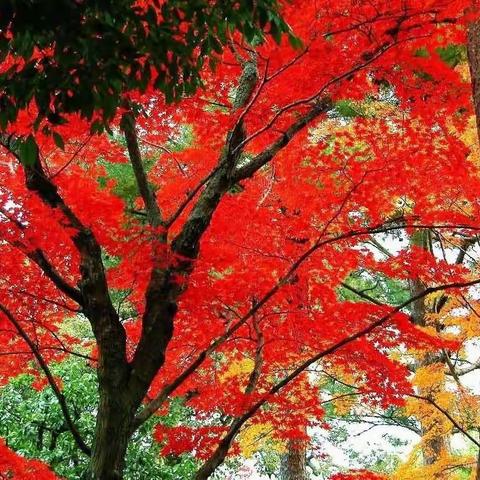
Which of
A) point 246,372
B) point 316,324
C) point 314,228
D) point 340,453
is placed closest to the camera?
point 316,324

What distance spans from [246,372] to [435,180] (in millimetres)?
3900

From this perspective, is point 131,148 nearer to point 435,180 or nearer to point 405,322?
point 405,322

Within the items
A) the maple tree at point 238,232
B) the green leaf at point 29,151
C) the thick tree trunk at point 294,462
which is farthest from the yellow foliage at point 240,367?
the green leaf at point 29,151

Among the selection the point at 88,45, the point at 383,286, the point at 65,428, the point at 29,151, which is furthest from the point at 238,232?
the point at 383,286

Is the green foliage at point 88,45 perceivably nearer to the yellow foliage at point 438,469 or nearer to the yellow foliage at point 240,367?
the yellow foliage at point 240,367

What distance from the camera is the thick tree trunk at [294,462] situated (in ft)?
31.1

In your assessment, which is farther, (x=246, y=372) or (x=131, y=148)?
(x=246, y=372)

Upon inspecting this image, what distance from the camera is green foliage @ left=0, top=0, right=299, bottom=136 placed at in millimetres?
2113

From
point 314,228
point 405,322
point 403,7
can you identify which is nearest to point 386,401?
point 405,322

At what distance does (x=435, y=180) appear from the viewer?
7.45 m

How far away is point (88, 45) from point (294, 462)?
8712 mm

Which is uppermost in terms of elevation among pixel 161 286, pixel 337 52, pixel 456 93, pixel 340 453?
pixel 340 453

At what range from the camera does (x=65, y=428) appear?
8.55m

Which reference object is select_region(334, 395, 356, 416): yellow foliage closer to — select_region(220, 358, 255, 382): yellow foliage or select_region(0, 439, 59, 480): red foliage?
select_region(220, 358, 255, 382): yellow foliage
